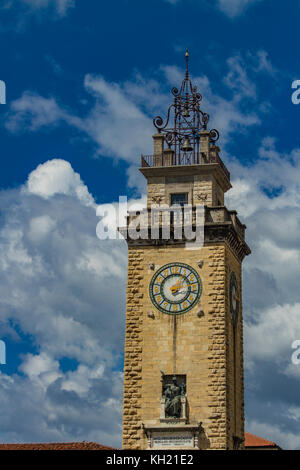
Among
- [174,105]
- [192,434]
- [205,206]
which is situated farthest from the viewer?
[174,105]

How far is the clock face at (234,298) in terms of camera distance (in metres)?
62.9

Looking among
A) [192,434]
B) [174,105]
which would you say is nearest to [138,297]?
[192,434]

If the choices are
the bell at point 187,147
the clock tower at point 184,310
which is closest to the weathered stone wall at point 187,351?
the clock tower at point 184,310

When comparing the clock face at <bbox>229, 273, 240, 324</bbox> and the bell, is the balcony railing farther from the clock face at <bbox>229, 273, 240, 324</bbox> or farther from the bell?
the bell

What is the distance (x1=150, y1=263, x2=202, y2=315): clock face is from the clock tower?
6cm

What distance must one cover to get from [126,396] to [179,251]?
28.5 feet

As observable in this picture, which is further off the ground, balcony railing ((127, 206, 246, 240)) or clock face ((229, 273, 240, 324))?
balcony railing ((127, 206, 246, 240))

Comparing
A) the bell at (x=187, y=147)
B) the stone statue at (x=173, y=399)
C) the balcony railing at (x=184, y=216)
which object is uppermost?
the bell at (x=187, y=147)

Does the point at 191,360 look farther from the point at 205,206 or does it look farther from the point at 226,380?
the point at 205,206

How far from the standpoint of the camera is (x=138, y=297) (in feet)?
203

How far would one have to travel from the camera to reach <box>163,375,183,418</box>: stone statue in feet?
193

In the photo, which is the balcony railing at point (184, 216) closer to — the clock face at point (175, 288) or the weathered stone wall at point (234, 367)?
the weathered stone wall at point (234, 367)

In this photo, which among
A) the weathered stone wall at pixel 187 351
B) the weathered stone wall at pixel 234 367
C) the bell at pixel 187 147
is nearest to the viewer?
the weathered stone wall at pixel 187 351

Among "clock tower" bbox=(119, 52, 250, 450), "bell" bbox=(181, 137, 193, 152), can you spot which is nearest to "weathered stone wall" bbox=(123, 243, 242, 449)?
"clock tower" bbox=(119, 52, 250, 450)
